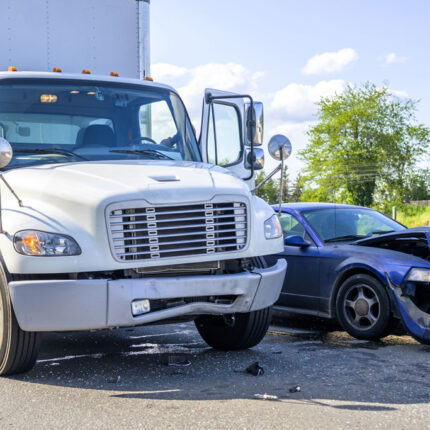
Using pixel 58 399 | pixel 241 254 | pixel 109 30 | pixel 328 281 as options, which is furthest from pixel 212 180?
pixel 109 30

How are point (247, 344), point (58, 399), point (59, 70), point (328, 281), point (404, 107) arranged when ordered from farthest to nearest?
point (404, 107) < point (328, 281) < point (59, 70) < point (247, 344) < point (58, 399)

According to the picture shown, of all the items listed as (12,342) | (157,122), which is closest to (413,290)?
(157,122)

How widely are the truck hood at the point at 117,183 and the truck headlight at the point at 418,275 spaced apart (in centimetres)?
202

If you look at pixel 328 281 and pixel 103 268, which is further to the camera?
pixel 328 281

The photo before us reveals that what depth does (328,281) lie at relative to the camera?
26.5ft

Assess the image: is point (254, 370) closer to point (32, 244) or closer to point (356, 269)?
point (32, 244)

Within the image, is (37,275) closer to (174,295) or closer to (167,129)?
(174,295)

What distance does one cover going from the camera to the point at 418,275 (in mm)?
6945

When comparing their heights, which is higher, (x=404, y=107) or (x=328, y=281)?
(x=404, y=107)

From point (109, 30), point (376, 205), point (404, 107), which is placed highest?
point (404, 107)

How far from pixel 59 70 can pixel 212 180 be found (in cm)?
239

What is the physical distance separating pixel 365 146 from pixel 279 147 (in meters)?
53.0

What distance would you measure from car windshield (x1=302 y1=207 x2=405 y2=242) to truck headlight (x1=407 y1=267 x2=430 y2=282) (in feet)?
5.21

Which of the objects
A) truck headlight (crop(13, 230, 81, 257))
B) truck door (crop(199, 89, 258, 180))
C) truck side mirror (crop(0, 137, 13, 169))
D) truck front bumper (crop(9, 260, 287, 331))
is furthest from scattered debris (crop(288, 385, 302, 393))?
truck side mirror (crop(0, 137, 13, 169))
